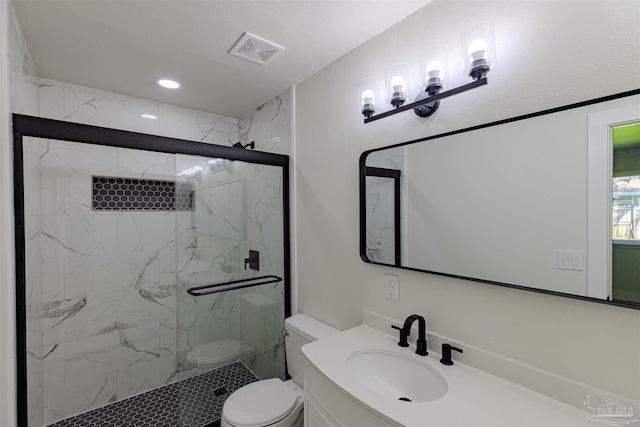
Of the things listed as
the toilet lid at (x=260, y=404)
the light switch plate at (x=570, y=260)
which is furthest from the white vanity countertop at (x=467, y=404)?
the toilet lid at (x=260, y=404)

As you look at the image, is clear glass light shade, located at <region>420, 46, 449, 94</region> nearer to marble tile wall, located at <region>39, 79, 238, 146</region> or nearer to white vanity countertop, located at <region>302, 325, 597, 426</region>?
white vanity countertop, located at <region>302, 325, 597, 426</region>

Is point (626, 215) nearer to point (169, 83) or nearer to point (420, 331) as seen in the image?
point (420, 331)

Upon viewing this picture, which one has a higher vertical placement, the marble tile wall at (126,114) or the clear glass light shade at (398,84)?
the marble tile wall at (126,114)

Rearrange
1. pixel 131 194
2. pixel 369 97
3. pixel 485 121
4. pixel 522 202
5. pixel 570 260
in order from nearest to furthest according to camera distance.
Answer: pixel 570 260 < pixel 522 202 < pixel 485 121 < pixel 369 97 < pixel 131 194

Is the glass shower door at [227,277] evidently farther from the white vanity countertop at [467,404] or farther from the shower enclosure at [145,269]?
the white vanity countertop at [467,404]

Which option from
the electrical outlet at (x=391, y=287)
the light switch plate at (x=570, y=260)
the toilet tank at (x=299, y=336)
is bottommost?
the toilet tank at (x=299, y=336)

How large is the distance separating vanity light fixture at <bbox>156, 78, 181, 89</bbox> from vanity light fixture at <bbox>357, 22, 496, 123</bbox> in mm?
1405

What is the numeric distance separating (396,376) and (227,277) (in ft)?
4.36

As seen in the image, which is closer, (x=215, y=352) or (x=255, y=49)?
(x=255, y=49)

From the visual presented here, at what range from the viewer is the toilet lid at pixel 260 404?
4.91 ft

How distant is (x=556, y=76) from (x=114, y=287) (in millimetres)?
2870

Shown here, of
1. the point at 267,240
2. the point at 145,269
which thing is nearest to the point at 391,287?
the point at 267,240

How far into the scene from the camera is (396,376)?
4.25 ft

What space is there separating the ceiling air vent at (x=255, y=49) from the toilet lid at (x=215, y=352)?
1936 mm
